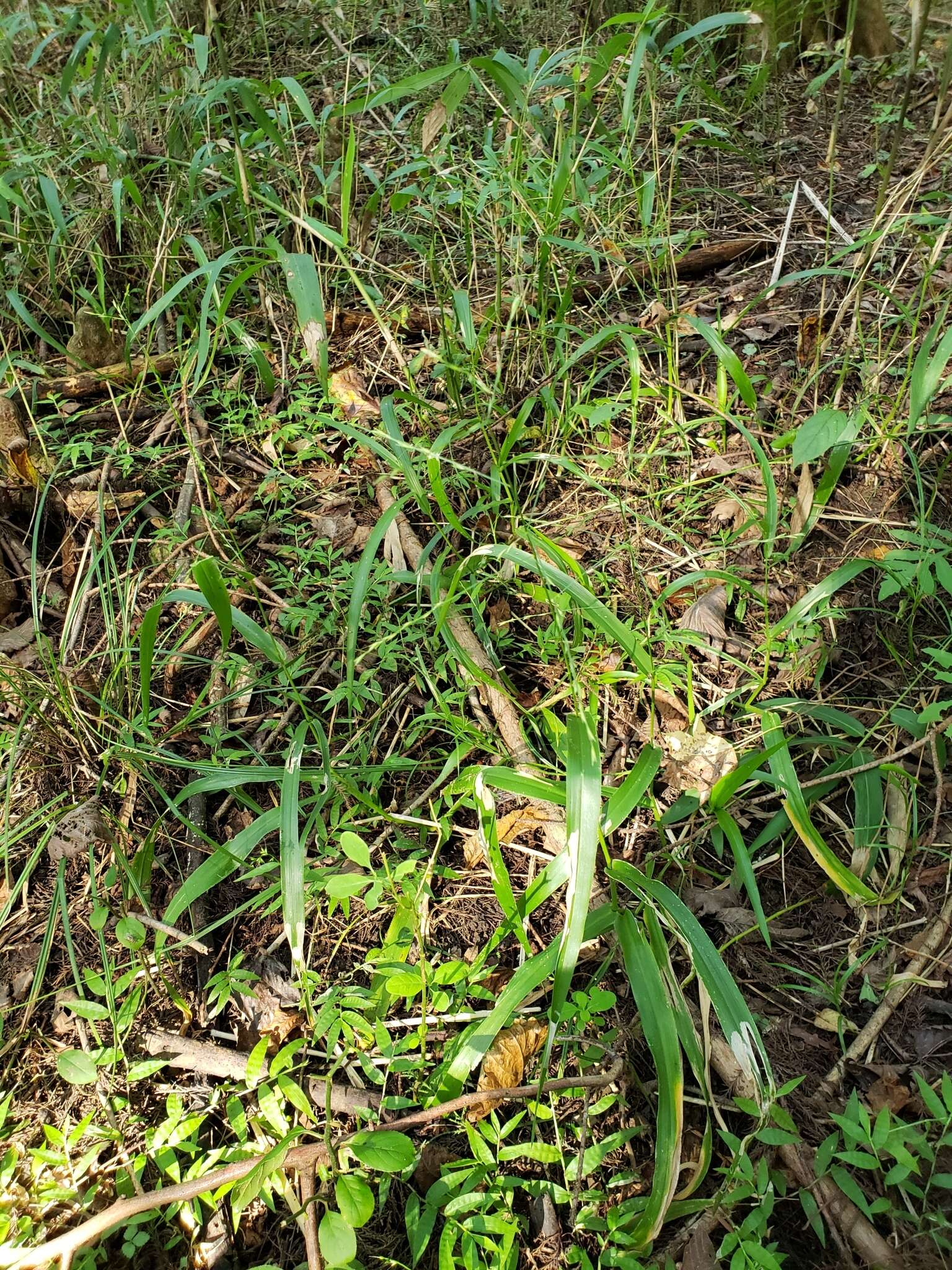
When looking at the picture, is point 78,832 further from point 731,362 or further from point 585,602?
point 731,362

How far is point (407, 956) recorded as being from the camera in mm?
1317

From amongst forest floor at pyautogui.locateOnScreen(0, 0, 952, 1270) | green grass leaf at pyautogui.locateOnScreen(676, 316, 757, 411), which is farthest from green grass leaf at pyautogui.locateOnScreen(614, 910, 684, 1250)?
green grass leaf at pyautogui.locateOnScreen(676, 316, 757, 411)

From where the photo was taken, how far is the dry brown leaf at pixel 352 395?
2.09 m

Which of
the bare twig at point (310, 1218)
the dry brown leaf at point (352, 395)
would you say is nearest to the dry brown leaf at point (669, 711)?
the bare twig at point (310, 1218)

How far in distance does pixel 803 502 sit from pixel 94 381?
1.79 meters

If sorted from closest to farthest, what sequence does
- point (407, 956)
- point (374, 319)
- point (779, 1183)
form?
point (779, 1183)
point (407, 956)
point (374, 319)

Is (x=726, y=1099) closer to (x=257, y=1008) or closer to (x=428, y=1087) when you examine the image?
(x=428, y=1087)

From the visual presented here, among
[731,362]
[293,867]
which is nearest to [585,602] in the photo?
[293,867]

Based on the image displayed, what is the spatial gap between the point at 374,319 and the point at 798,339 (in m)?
1.11

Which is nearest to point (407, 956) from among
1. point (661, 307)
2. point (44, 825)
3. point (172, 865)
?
point (172, 865)

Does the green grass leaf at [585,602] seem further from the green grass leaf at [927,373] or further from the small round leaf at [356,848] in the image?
the green grass leaf at [927,373]

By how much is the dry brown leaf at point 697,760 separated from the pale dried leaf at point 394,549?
0.68 m

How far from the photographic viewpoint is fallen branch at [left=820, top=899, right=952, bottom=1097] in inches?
46.2

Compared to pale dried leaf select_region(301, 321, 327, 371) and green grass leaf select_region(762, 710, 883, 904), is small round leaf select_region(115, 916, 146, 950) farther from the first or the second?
pale dried leaf select_region(301, 321, 327, 371)
